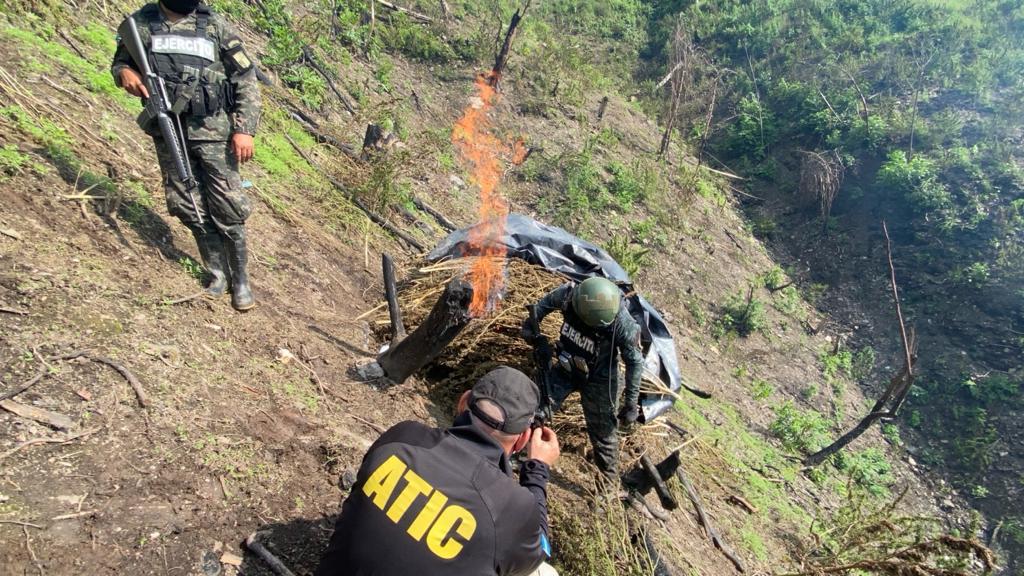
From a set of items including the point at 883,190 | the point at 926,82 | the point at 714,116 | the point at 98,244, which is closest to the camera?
the point at 98,244

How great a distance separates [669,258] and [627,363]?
6.96 metres

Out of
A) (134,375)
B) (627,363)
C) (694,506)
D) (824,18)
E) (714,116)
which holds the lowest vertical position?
(694,506)

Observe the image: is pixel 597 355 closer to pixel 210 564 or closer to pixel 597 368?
pixel 597 368

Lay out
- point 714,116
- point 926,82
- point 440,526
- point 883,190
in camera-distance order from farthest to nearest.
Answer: point 714,116 → point 926,82 → point 883,190 → point 440,526

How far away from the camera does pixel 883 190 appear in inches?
493

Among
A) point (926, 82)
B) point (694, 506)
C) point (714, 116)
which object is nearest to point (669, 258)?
point (694, 506)

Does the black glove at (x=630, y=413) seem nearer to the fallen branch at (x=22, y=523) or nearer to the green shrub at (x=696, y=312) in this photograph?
the fallen branch at (x=22, y=523)

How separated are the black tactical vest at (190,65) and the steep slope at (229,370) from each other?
98 centimetres

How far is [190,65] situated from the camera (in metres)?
3.07

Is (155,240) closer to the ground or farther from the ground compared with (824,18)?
closer to the ground

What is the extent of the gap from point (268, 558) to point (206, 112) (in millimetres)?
2482

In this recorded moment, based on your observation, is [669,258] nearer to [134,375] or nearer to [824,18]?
[134,375]

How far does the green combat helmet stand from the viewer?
342 centimetres

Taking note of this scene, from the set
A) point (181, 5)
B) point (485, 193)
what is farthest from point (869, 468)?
point (181, 5)
